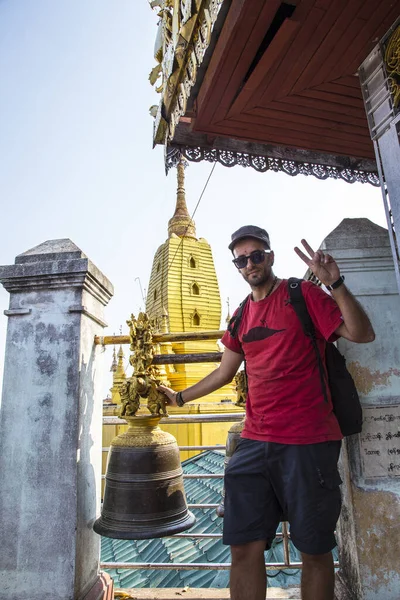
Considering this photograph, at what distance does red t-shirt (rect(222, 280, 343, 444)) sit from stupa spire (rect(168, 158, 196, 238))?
18.5 meters

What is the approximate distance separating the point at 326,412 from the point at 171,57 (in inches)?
125

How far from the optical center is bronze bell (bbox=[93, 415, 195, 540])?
1.85 meters

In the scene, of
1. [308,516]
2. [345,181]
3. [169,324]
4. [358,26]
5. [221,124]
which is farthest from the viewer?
[169,324]

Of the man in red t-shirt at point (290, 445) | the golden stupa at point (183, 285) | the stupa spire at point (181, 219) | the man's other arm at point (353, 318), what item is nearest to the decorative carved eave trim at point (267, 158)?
the man in red t-shirt at point (290, 445)

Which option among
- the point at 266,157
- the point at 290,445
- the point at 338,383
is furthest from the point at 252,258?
the point at 266,157

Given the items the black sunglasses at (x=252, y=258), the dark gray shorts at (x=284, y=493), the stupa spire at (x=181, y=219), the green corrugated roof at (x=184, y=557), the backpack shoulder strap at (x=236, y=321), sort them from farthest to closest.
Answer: the stupa spire at (x=181, y=219) < the green corrugated roof at (x=184, y=557) < the backpack shoulder strap at (x=236, y=321) < the black sunglasses at (x=252, y=258) < the dark gray shorts at (x=284, y=493)

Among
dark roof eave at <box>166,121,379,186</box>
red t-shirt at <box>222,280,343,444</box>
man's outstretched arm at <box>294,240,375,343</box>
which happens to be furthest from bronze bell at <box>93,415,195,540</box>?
dark roof eave at <box>166,121,379,186</box>

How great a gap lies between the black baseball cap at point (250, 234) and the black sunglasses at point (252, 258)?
0.22ft

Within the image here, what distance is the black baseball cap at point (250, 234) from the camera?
201cm

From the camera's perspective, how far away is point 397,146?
→ 2.24 metres

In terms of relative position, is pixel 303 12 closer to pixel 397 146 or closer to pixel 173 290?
pixel 397 146

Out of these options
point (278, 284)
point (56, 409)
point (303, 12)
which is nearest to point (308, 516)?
point (278, 284)

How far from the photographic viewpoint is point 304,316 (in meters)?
1.84

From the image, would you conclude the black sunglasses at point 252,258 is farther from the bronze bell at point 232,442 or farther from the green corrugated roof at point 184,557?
the green corrugated roof at point 184,557
